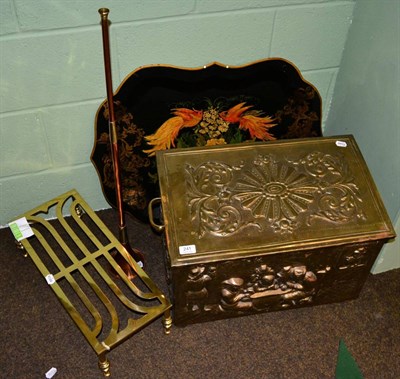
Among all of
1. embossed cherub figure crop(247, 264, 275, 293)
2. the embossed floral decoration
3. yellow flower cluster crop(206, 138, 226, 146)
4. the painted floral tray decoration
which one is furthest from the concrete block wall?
embossed cherub figure crop(247, 264, 275, 293)

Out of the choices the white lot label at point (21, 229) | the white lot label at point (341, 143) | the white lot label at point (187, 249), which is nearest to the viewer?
the white lot label at point (187, 249)

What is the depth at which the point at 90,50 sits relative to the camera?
148 centimetres

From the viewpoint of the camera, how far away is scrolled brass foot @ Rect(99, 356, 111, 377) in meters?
1.45

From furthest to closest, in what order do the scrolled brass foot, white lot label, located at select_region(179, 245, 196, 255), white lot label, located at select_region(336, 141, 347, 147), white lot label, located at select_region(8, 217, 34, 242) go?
1. white lot label, located at select_region(8, 217, 34, 242)
2. white lot label, located at select_region(336, 141, 347, 147)
3. the scrolled brass foot
4. white lot label, located at select_region(179, 245, 196, 255)

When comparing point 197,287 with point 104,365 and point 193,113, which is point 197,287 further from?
point 193,113

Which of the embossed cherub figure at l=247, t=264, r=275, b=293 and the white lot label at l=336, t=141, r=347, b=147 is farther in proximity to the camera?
the white lot label at l=336, t=141, r=347, b=147

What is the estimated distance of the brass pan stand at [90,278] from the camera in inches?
58.4

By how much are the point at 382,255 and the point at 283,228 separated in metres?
0.53

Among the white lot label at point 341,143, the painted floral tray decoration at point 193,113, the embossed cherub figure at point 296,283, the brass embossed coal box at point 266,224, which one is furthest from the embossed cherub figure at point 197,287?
the white lot label at point 341,143

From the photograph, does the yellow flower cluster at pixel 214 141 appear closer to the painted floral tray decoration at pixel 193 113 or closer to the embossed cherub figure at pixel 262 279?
the painted floral tray decoration at pixel 193 113

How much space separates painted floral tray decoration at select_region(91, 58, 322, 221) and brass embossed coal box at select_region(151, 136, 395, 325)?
20cm

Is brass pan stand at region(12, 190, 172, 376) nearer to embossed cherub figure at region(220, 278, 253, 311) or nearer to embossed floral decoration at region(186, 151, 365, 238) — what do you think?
embossed cherub figure at region(220, 278, 253, 311)

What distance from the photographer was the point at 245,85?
5.51 feet

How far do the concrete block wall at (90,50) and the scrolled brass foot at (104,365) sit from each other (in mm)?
676
